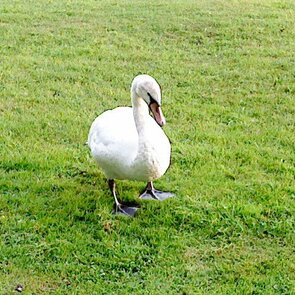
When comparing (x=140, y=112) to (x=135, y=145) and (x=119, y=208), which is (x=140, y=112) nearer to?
(x=135, y=145)

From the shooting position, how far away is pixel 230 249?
4387mm

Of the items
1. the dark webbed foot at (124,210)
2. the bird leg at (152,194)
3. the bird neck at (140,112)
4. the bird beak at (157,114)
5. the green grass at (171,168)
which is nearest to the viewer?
the green grass at (171,168)

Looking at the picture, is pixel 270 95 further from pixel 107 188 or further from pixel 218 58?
pixel 107 188

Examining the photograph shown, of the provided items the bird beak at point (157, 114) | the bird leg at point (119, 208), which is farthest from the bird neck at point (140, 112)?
the bird leg at point (119, 208)

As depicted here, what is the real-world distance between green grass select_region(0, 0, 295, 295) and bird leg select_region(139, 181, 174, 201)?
78 millimetres

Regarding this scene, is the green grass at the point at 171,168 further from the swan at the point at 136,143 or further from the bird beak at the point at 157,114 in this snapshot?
the bird beak at the point at 157,114

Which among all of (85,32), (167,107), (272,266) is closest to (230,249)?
(272,266)

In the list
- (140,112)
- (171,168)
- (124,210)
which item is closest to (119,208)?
(124,210)

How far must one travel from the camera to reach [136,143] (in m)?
4.59

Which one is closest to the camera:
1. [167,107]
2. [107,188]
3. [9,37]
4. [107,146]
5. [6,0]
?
A: [107,146]

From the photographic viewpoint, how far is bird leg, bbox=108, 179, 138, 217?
4.82 metres

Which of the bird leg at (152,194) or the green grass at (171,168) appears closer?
the green grass at (171,168)

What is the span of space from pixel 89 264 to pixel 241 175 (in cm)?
170

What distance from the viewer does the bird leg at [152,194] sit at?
5.02 m
